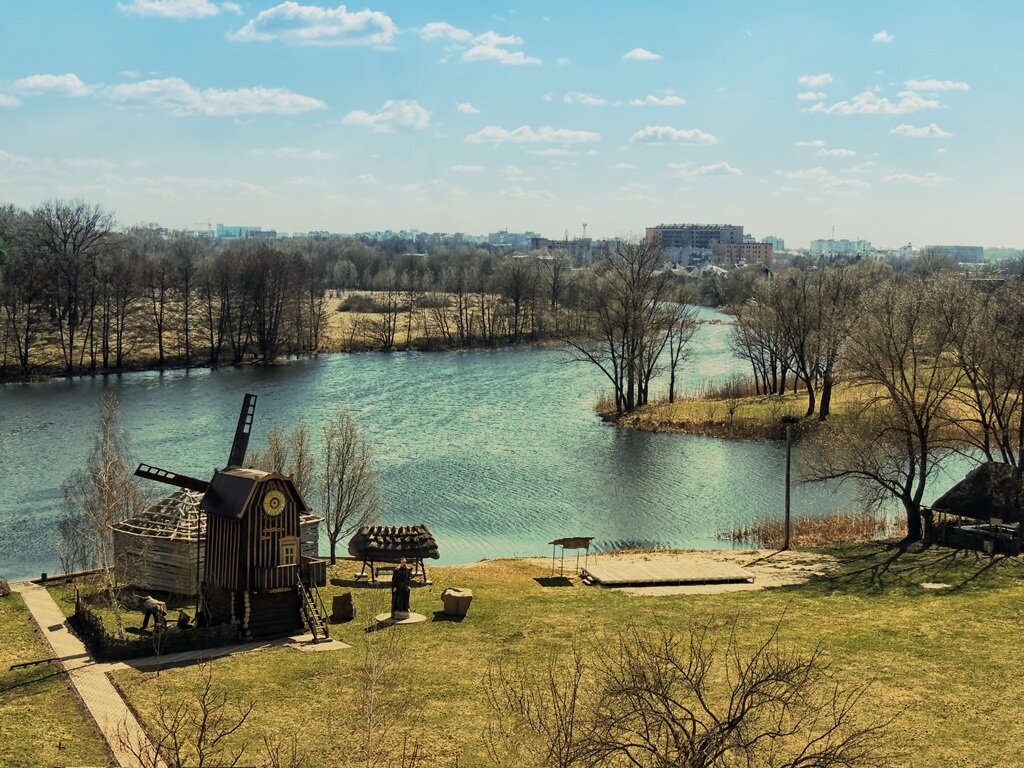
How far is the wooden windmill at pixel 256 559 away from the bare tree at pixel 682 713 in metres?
6.91

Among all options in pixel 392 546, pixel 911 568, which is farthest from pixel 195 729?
pixel 911 568

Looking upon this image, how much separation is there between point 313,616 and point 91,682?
5.97 meters

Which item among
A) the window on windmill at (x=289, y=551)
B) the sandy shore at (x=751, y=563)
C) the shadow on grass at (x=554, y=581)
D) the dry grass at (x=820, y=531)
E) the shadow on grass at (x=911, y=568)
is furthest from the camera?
the dry grass at (x=820, y=531)

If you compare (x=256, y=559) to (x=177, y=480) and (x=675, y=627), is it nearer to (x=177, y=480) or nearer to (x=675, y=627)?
(x=177, y=480)

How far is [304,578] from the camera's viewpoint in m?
29.4

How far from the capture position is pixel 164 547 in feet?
98.6

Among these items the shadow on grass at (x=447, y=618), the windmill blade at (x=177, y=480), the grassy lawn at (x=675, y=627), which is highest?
the windmill blade at (x=177, y=480)

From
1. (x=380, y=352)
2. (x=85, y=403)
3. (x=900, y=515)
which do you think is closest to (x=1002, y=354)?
(x=900, y=515)

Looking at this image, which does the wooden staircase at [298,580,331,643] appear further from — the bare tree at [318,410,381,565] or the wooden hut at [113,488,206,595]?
the bare tree at [318,410,381,565]

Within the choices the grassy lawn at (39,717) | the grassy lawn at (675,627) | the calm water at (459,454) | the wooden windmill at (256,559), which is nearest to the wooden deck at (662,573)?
the grassy lawn at (675,627)

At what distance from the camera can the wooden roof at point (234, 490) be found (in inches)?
1041

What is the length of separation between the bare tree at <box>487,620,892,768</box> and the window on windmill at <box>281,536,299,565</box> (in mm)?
7196

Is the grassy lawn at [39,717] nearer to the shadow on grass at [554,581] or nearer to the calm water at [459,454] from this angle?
the calm water at [459,454]

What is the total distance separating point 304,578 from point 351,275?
476ft
